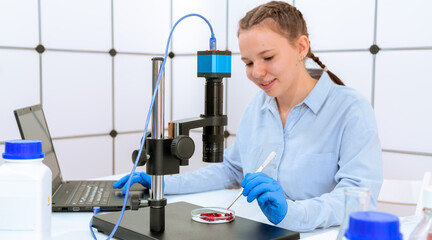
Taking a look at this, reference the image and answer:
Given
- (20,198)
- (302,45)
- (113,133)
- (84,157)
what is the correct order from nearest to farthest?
(20,198)
(302,45)
(84,157)
(113,133)

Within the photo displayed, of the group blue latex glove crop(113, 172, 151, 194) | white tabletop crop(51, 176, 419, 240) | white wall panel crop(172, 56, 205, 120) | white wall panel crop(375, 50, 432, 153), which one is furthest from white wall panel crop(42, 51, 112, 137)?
white wall panel crop(375, 50, 432, 153)

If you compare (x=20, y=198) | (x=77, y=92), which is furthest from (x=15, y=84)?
(x=20, y=198)

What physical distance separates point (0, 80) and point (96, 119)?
561 mm

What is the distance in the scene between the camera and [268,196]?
41.0 inches

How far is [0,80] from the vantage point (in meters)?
2.07

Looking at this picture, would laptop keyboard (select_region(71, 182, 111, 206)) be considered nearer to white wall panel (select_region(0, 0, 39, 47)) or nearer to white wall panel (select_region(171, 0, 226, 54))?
white wall panel (select_region(0, 0, 39, 47))

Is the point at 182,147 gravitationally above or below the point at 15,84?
below

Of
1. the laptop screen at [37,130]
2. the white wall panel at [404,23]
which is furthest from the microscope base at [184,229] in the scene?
the white wall panel at [404,23]

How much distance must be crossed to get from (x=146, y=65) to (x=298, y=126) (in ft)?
4.68

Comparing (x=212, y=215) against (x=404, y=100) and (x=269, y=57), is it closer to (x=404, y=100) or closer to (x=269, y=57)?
(x=269, y=57)

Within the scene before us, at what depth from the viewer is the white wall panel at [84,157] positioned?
2348mm

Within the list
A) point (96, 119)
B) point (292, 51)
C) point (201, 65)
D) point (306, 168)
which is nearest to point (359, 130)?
point (306, 168)

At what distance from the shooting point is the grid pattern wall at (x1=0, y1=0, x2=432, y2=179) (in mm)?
1938

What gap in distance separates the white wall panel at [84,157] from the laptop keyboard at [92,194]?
2.88 ft
